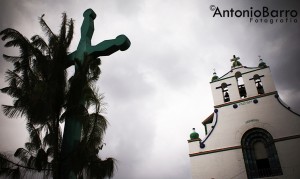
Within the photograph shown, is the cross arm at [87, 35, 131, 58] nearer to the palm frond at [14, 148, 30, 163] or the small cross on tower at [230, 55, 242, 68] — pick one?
the palm frond at [14, 148, 30, 163]

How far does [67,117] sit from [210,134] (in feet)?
45.3

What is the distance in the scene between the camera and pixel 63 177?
4137mm

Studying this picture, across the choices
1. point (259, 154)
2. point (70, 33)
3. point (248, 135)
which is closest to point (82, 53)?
point (70, 33)

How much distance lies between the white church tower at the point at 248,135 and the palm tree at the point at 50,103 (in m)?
12.5

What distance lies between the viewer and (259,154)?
15.0 metres

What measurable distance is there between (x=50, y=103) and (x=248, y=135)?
14.1m

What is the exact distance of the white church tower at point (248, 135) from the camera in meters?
14.2

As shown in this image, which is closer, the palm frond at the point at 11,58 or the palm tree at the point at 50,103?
the palm tree at the point at 50,103

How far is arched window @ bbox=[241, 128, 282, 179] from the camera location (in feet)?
46.4

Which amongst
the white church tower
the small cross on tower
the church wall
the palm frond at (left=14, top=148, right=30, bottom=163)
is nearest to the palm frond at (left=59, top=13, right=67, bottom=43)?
the palm frond at (left=14, top=148, right=30, bottom=163)

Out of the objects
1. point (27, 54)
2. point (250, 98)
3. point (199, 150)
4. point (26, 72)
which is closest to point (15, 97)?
point (26, 72)

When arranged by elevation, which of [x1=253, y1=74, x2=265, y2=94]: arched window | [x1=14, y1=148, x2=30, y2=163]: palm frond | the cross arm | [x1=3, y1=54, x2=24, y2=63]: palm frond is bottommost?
[x1=14, y1=148, x2=30, y2=163]: palm frond

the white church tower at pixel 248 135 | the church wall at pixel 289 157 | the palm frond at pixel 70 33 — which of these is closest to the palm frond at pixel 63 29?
the palm frond at pixel 70 33

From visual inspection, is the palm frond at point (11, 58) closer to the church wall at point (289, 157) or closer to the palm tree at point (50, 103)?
the palm tree at point (50, 103)
